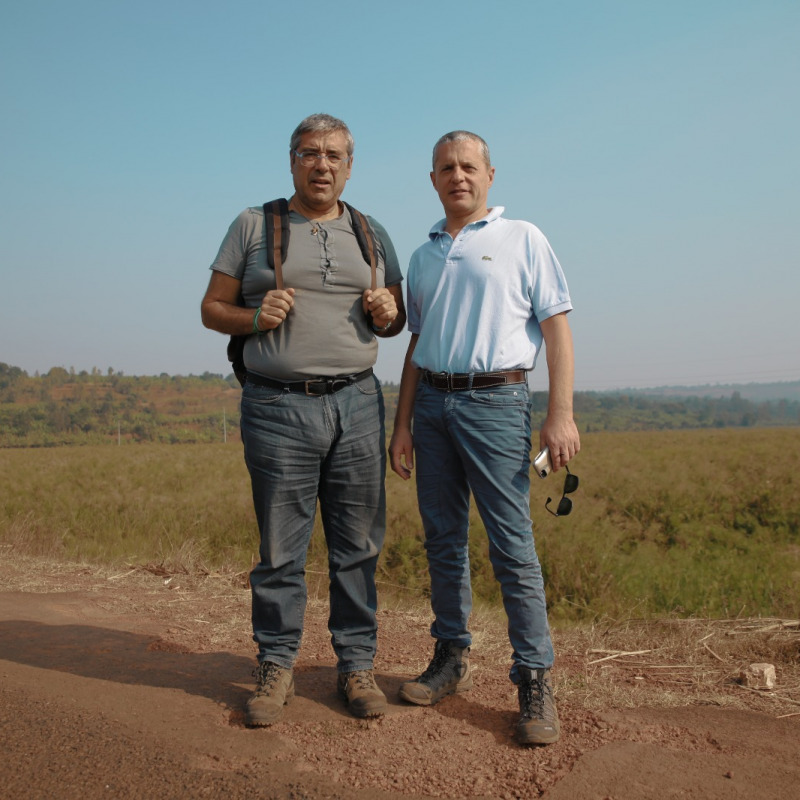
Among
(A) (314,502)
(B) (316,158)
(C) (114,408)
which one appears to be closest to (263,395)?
(A) (314,502)

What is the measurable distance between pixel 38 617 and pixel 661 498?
14894 millimetres

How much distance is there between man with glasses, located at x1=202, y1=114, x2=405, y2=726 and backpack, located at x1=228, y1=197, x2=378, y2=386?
2cm

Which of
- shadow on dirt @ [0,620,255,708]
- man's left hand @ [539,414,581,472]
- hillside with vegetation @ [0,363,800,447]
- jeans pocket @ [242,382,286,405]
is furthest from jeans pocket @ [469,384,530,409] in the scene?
hillside with vegetation @ [0,363,800,447]

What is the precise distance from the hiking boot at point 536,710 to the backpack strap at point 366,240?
5.84 feet

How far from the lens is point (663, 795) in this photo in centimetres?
252

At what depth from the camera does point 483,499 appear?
10.5ft

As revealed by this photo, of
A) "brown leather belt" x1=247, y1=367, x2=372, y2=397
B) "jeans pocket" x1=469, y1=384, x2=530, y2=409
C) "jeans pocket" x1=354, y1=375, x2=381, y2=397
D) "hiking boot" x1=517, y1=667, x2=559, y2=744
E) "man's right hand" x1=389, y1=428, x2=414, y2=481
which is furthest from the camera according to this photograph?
"man's right hand" x1=389, y1=428, x2=414, y2=481

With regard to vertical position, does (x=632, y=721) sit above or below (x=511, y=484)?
below

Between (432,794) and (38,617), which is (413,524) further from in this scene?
(432,794)

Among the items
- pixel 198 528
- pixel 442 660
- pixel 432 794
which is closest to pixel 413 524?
pixel 198 528

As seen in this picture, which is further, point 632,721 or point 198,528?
point 198,528

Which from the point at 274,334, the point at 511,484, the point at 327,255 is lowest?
the point at 511,484

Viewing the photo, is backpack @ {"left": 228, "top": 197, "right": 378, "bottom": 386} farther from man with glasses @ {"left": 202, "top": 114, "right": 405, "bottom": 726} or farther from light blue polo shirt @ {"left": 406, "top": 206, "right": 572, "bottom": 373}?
light blue polo shirt @ {"left": 406, "top": 206, "right": 572, "bottom": 373}

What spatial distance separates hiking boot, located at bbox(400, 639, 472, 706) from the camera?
330cm
